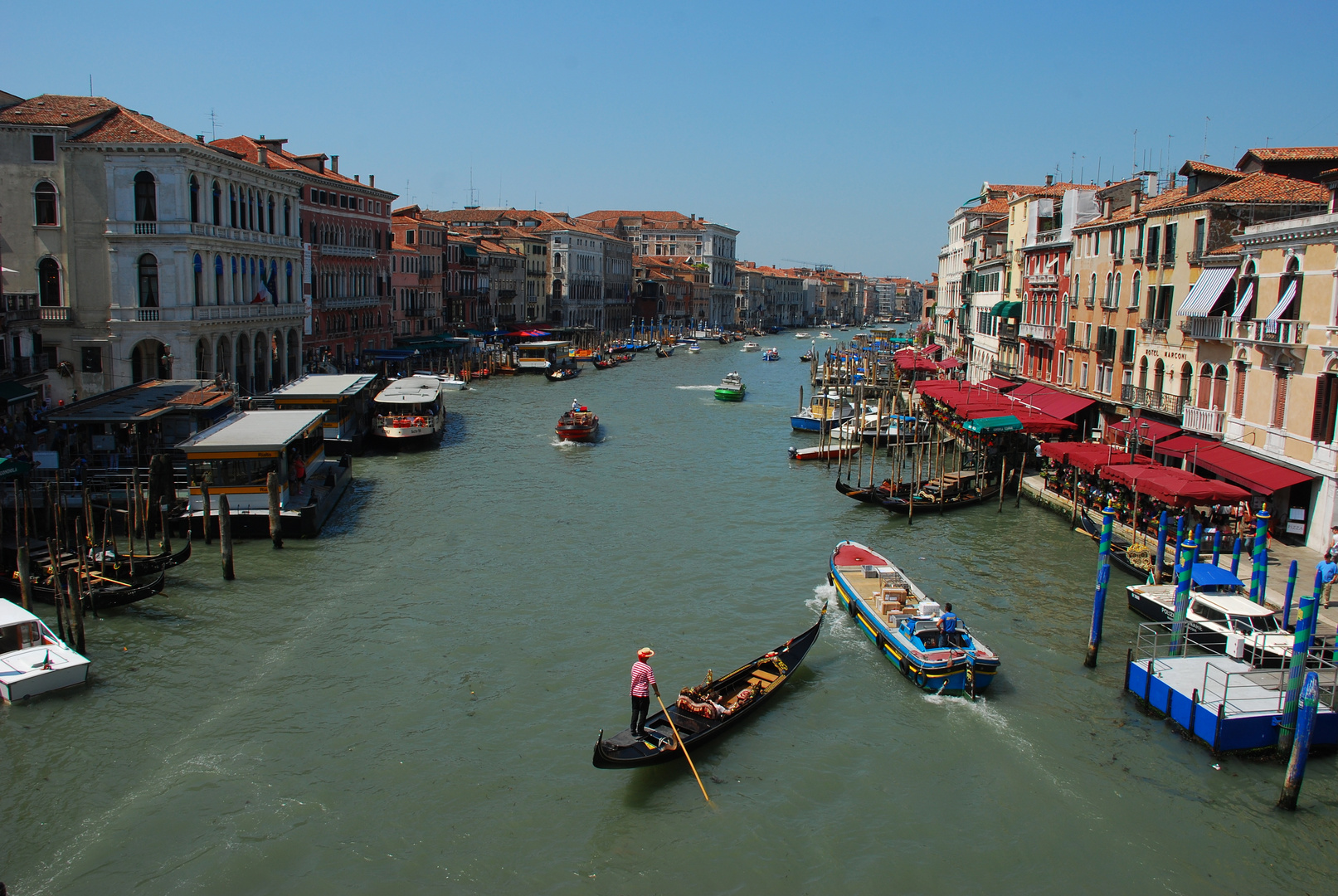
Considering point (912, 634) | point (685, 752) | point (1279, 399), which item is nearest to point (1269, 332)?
point (1279, 399)

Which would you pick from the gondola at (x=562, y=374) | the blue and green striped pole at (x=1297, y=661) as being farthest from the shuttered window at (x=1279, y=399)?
the gondola at (x=562, y=374)

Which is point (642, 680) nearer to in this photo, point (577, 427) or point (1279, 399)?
point (1279, 399)

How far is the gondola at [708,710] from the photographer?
1102 centimetres

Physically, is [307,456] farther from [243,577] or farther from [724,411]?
[724,411]

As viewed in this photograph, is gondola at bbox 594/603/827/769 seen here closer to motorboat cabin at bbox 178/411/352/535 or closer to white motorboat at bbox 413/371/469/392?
motorboat cabin at bbox 178/411/352/535

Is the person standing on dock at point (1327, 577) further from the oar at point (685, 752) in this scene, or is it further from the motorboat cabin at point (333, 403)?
the motorboat cabin at point (333, 403)

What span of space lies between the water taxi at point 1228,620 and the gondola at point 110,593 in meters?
14.9

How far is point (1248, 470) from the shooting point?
18.8m

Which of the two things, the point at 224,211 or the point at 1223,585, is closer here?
the point at 1223,585

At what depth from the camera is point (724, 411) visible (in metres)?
44.6

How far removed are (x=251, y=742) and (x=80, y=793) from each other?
1773 mm

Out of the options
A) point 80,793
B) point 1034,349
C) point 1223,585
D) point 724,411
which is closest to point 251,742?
point 80,793

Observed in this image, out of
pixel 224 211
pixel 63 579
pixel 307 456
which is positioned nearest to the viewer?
pixel 63 579

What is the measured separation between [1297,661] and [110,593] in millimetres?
15658
